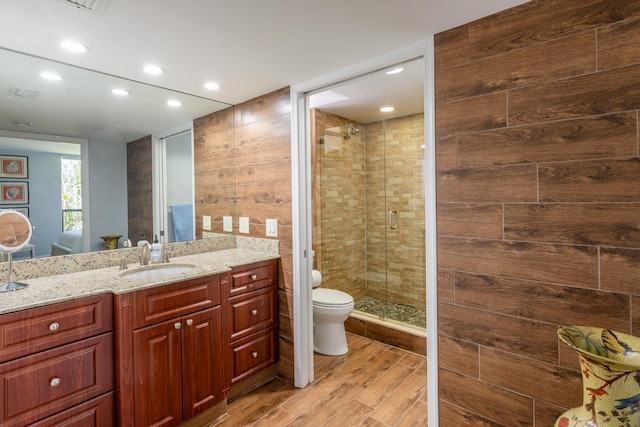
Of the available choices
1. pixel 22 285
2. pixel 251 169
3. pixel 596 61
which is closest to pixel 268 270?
pixel 251 169

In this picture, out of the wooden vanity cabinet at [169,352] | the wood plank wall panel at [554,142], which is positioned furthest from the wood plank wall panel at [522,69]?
the wooden vanity cabinet at [169,352]

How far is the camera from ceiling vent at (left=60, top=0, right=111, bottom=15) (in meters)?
1.29

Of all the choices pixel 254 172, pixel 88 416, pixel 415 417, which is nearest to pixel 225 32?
pixel 254 172

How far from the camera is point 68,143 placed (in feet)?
6.50

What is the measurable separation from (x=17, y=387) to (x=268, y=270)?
1420 mm

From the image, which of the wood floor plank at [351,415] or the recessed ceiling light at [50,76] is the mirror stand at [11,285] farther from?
the wood floor plank at [351,415]

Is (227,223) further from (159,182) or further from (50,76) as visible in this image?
(50,76)

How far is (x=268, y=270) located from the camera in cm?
241

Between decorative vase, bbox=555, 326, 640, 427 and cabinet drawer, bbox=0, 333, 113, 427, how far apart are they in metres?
1.91

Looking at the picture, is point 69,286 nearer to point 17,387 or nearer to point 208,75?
point 17,387

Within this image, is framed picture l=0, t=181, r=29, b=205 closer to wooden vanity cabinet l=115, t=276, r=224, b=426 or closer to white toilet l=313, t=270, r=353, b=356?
wooden vanity cabinet l=115, t=276, r=224, b=426

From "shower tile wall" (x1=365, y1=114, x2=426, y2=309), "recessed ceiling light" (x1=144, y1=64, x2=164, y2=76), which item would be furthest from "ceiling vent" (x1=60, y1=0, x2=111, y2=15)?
"shower tile wall" (x1=365, y1=114, x2=426, y2=309)

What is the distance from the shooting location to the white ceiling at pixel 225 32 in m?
1.38

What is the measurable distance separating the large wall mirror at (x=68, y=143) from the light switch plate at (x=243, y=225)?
840 millimetres
